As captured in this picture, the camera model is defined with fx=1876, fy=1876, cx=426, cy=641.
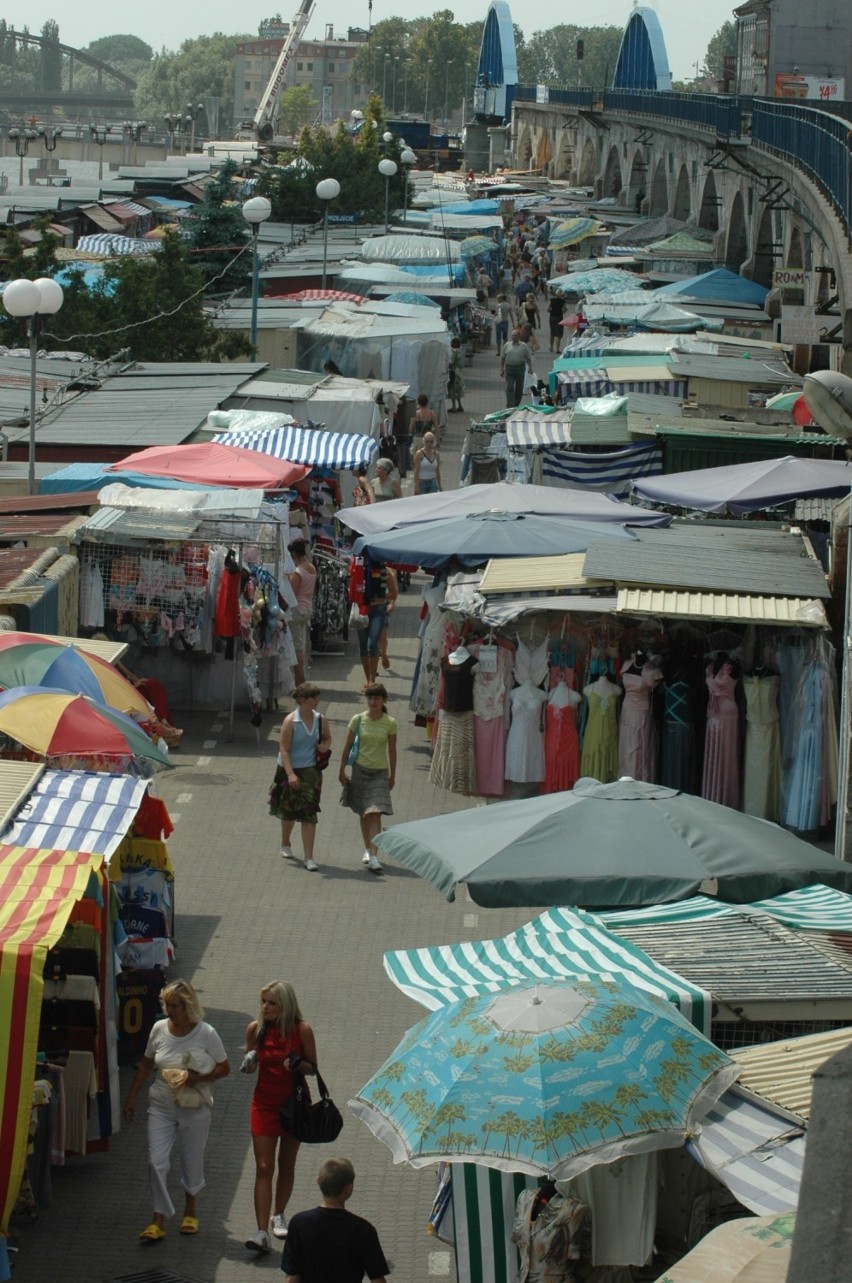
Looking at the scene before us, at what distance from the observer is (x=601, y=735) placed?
1262cm

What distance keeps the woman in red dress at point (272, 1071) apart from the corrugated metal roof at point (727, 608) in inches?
213

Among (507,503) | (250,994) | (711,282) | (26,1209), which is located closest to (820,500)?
(507,503)

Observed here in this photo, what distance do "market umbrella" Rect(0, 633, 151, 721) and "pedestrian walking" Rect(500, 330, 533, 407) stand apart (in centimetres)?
1834

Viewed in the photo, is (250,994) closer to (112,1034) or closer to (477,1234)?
(112,1034)

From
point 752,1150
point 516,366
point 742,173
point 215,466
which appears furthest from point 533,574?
point 742,173

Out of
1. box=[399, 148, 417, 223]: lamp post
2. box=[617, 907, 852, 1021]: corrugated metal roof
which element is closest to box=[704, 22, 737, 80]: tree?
box=[399, 148, 417, 223]: lamp post

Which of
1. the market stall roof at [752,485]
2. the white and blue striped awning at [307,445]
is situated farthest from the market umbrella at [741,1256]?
the white and blue striped awning at [307,445]

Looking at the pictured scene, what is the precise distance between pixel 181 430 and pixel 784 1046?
41.6ft

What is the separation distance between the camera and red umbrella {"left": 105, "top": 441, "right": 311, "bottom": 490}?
1576 centimetres

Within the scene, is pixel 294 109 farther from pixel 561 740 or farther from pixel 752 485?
pixel 561 740

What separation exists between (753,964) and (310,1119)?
70.2 inches

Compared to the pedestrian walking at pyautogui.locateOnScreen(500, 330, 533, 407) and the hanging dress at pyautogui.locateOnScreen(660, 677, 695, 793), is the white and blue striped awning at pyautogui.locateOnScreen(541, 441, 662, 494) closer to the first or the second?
the hanging dress at pyautogui.locateOnScreen(660, 677, 695, 793)

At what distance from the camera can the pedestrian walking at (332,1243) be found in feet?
19.9

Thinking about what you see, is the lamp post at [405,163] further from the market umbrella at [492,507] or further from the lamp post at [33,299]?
the market umbrella at [492,507]
